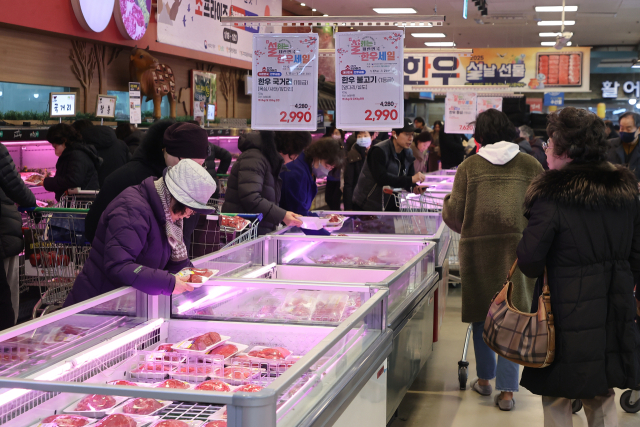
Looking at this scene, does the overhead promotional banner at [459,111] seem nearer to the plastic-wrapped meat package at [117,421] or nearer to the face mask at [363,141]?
the face mask at [363,141]

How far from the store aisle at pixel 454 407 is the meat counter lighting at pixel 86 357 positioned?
6.42 ft

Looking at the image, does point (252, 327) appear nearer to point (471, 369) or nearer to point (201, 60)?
point (471, 369)

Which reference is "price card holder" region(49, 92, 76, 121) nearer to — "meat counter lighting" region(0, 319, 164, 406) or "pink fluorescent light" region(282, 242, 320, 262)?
"pink fluorescent light" region(282, 242, 320, 262)

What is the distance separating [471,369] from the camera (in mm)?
4902

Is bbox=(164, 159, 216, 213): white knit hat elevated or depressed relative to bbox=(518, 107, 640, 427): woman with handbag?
elevated

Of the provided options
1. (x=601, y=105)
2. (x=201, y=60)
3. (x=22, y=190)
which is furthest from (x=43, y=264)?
(x=601, y=105)

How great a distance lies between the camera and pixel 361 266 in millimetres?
3902

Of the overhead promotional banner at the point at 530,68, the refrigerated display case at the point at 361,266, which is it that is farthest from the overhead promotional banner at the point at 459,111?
the refrigerated display case at the point at 361,266

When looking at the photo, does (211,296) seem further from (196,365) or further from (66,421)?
(66,421)

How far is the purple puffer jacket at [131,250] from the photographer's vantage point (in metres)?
2.43

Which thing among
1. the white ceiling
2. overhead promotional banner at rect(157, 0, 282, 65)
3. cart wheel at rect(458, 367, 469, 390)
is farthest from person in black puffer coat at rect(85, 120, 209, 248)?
the white ceiling

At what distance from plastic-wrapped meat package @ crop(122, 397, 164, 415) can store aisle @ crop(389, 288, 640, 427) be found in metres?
2.18

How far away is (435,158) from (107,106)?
26.9 ft

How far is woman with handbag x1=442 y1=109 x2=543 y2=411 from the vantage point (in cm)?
385
